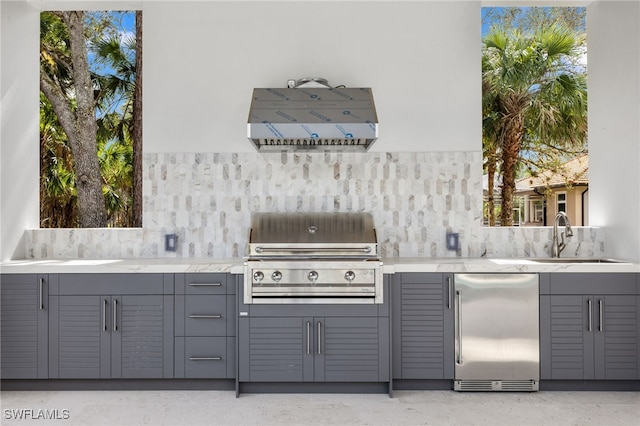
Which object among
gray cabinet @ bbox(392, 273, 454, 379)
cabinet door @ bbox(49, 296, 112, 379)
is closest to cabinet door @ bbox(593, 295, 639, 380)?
gray cabinet @ bbox(392, 273, 454, 379)

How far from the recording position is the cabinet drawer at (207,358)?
3.24 m

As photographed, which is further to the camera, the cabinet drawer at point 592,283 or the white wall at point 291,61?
the white wall at point 291,61

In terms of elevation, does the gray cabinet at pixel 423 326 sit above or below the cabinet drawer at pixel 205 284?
below

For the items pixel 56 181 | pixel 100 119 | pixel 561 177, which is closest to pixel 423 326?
pixel 561 177

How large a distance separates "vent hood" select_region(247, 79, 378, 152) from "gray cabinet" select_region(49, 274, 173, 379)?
4.05 ft

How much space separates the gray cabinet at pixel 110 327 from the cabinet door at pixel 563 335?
253 cm

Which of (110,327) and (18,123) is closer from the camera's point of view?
(110,327)

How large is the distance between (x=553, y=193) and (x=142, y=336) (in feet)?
19.0

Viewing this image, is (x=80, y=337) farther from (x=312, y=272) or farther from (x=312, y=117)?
(x=312, y=117)

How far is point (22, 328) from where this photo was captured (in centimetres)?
324

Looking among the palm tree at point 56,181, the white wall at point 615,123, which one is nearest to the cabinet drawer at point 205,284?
the white wall at point 615,123

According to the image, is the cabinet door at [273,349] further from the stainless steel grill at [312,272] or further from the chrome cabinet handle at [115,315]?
the chrome cabinet handle at [115,315]

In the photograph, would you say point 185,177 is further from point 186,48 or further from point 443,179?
point 443,179

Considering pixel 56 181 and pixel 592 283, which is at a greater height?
pixel 56 181
